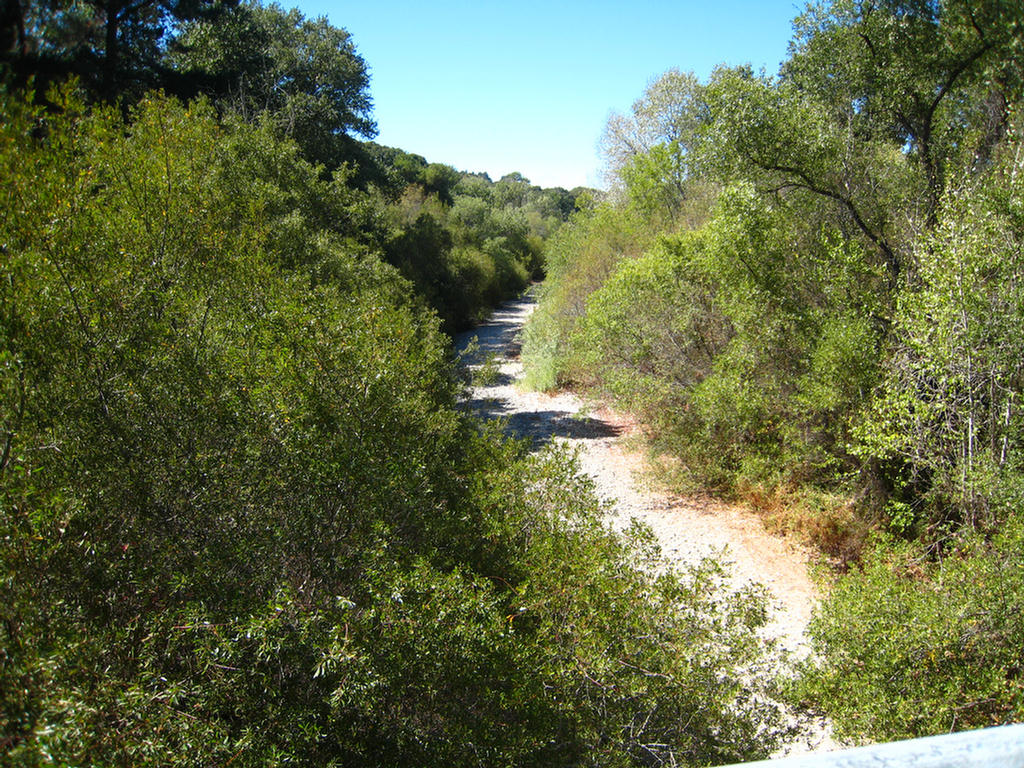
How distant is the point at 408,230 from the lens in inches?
1166

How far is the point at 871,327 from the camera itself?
9.00 m

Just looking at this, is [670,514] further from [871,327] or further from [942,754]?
[942,754]

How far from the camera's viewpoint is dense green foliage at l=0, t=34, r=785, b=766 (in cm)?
291

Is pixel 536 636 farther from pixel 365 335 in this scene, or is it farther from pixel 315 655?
pixel 365 335

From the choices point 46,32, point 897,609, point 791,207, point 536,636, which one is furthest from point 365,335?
point 791,207

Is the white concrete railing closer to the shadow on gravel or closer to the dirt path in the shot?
the dirt path

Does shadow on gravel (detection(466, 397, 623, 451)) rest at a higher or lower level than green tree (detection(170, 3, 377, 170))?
lower

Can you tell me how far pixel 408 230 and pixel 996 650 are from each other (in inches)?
1090

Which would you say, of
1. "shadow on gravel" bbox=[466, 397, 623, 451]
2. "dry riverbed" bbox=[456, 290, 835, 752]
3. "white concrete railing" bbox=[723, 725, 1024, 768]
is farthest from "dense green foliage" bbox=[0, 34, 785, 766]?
"shadow on gravel" bbox=[466, 397, 623, 451]

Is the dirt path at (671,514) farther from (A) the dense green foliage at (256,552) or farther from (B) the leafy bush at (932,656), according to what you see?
(A) the dense green foliage at (256,552)

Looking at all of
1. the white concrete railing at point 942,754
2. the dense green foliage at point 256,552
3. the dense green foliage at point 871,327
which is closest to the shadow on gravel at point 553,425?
the dense green foliage at point 871,327

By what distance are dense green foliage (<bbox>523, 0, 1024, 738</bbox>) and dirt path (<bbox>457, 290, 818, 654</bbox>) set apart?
76 centimetres

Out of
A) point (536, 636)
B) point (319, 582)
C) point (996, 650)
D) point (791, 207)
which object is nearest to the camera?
point (319, 582)

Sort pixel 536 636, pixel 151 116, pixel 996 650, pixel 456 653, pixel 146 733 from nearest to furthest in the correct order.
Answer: pixel 146 733, pixel 456 653, pixel 536 636, pixel 996 650, pixel 151 116
